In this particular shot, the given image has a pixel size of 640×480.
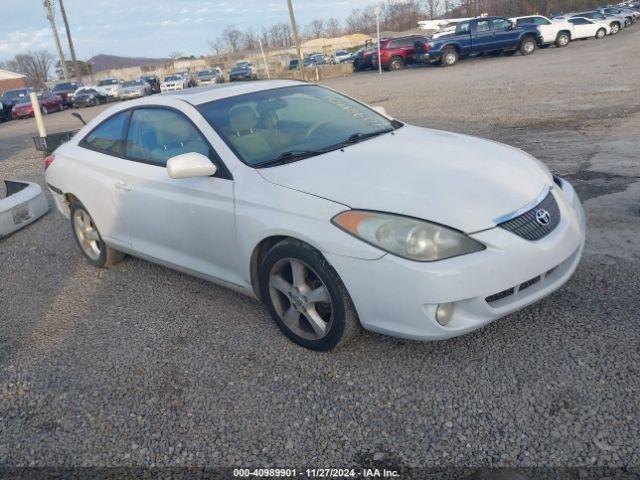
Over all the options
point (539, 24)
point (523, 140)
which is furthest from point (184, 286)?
point (539, 24)

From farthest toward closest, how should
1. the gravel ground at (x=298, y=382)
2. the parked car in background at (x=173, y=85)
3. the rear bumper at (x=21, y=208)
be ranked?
1. the parked car in background at (x=173, y=85)
2. the rear bumper at (x=21, y=208)
3. the gravel ground at (x=298, y=382)

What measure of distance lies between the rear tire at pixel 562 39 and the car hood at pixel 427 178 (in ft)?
102

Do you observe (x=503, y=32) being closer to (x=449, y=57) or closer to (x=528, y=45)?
(x=528, y=45)

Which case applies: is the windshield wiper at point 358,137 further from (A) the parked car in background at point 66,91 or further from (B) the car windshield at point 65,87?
(B) the car windshield at point 65,87

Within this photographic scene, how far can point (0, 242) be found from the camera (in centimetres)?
650

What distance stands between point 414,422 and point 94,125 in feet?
12.6

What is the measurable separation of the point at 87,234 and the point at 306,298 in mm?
2844

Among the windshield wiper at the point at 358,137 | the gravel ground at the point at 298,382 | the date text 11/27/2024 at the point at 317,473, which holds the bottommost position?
the date text 11/27/2024 at the point at 317,473

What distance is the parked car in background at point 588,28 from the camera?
105 ft

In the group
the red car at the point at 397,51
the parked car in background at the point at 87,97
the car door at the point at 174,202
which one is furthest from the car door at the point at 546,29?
the car door at the point at 174,202

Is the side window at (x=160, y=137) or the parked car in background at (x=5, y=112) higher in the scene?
the side window at (x=160, y=137)

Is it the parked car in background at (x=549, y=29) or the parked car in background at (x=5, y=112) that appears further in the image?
the parked car in background at (x=549, y=29)

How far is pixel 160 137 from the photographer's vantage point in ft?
13.7

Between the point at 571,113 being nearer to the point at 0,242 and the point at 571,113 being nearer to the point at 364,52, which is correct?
the point at 0,242
